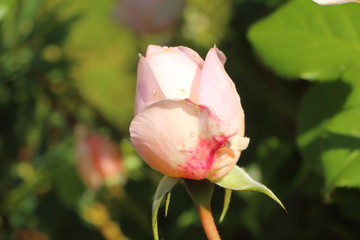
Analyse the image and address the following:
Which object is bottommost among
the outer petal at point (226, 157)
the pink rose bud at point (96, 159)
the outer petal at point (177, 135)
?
the pink rose bud at point (96, 159)

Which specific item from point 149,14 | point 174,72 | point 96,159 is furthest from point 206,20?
point 174,72

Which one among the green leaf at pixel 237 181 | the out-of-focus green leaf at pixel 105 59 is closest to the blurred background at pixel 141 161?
the green leaf at pixel 237 181

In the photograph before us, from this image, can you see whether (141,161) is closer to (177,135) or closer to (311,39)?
(311,39)

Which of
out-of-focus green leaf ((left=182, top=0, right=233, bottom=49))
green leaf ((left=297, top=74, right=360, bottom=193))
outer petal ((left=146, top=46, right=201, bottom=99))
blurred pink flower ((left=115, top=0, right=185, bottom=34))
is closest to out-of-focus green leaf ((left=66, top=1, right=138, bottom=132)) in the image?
out-of-focus green leaf ((left=182, top=0, right=233, bottom=49))

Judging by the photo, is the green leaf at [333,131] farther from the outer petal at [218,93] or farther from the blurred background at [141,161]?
the outer petal at [218,93]

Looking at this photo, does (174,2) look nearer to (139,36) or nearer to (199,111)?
(139,36)
